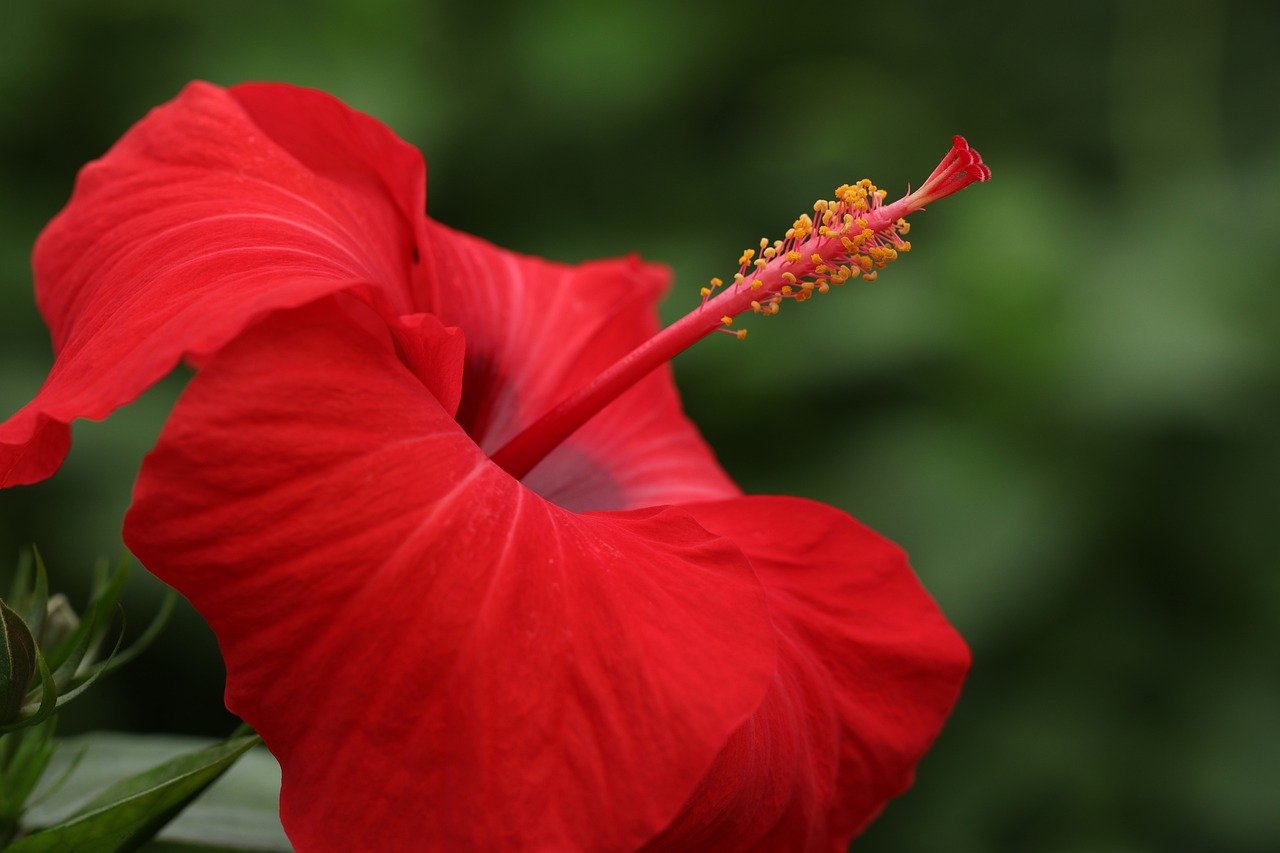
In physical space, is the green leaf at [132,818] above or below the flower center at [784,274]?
below

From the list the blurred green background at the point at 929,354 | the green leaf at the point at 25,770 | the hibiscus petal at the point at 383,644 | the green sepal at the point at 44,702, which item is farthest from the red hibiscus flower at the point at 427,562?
the blurred green background at the point at 929,354

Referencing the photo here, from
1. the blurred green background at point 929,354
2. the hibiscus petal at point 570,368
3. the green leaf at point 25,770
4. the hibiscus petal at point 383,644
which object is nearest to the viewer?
the hibiscus petal at point 383,644

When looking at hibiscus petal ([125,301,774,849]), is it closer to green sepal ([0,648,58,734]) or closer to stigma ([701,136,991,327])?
green sepal ([0,648,58,734])

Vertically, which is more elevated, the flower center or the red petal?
the flower center

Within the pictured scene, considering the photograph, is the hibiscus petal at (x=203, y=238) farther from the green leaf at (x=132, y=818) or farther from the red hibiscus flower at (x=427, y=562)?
the green leaf at (x=132, y=818)

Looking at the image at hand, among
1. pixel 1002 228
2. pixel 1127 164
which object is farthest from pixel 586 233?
pixel 1127 164

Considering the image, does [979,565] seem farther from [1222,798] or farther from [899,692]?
[899,692]

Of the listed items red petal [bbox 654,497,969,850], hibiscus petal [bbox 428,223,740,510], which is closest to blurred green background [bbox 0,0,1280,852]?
hibiscus petal [bbox 428,223,740,510]
